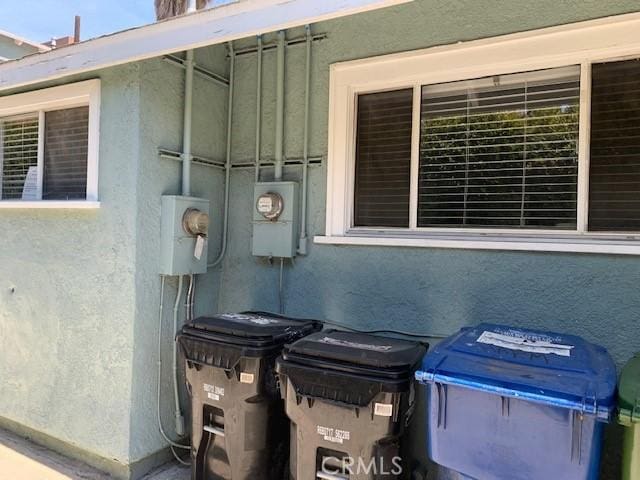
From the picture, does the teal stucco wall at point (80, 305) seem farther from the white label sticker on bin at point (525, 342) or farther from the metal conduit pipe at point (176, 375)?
the white label sticker on bin at point (525, 342)

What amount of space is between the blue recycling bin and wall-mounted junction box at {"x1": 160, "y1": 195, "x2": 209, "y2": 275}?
87.5 inches

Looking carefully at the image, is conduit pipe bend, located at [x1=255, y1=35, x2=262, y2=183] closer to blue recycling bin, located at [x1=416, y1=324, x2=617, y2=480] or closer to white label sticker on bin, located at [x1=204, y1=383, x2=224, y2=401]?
white label sticker on bin, located at [x1=204, y1=383, x2=224, y2=401]

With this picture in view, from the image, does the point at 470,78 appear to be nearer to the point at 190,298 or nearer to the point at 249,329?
the point at 249,329

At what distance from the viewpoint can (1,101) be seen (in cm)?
468

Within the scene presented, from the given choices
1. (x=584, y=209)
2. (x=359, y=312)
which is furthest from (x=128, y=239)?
(x=584, y=209)

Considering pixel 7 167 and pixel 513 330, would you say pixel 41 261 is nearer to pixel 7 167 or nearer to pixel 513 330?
pixel 7 167

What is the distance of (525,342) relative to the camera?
2639 mm

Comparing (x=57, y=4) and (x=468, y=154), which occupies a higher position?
(x=57, y=4)

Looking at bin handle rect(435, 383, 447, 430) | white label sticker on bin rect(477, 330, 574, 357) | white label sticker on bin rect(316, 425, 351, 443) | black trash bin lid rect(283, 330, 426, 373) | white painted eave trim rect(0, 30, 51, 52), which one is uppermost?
white painted eave trim rect(0, 30, 51, 52)

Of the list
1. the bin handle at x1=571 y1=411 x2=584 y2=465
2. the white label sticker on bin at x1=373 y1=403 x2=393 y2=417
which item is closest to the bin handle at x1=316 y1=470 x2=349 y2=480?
the white label sticker on bin at x1=373 y1=403 x2=393 y2=417

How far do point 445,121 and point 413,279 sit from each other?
4.19ft

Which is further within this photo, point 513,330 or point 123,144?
point 123,144

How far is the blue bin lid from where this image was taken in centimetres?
204

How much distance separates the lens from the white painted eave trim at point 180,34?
2688 mm
